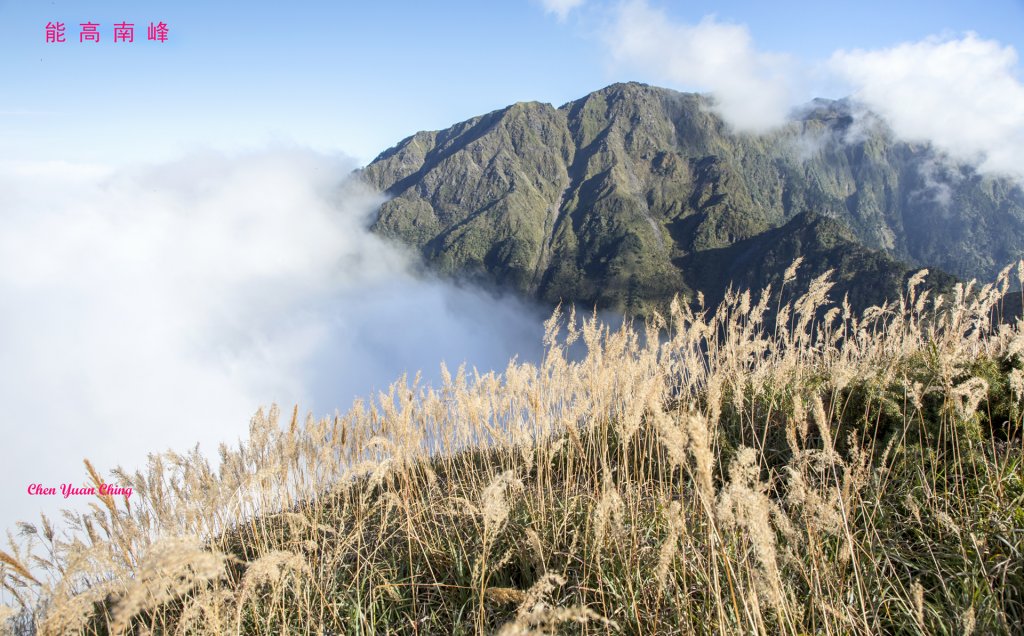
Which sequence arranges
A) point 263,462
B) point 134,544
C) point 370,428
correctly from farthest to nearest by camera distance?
1. point 370,428
2. point 263,462
3. point 134,544

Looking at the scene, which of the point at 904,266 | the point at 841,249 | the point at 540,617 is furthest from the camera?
the point at 841,249

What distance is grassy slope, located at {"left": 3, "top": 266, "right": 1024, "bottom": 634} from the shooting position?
2275mm

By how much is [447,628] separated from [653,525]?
1519mm

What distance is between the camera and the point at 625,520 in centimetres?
357

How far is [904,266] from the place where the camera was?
16212 cm

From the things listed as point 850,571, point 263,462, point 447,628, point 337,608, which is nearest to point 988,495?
point 850,571

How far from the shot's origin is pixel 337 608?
11.2 ft

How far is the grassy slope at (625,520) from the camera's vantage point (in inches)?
89.6

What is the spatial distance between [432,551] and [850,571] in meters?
2.76

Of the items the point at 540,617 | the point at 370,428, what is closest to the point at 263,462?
the point at 370,428

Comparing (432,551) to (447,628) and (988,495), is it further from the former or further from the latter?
(988,495)

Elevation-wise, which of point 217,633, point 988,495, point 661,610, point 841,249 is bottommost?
point 661,610

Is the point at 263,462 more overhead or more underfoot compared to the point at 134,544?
more overhead

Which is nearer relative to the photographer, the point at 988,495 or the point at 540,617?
the point at 540,617
